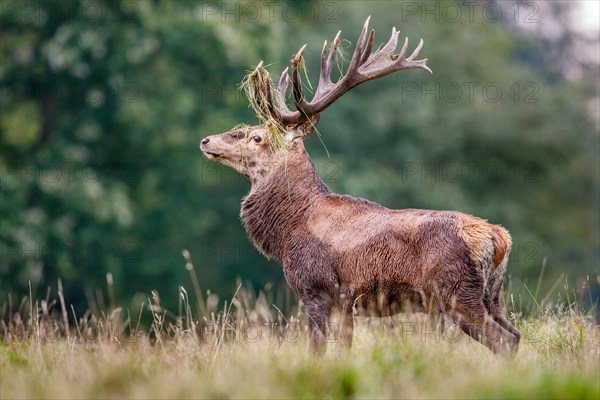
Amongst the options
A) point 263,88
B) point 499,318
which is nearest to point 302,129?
point 263,88

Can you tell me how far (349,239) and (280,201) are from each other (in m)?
0.97

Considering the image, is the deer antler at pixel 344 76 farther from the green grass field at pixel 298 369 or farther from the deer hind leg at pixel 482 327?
the deer hind leg at pixel 482 327

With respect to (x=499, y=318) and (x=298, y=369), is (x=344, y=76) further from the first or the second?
(x=298, y=369)

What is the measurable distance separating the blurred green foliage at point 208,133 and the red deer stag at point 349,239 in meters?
6.15

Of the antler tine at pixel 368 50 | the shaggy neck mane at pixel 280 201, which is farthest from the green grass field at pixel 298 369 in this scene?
the antler tine at pixel 368 50

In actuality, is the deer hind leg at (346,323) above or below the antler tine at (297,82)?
below

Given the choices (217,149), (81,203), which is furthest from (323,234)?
(81,203)

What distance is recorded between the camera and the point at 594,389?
17.4 feet

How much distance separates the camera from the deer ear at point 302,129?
8.82 m

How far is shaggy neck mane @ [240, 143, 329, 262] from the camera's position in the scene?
335 inches

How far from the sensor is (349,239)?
7.88 m

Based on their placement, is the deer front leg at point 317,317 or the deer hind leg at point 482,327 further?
the deer front leg at point 317,317

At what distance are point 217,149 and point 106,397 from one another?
3.77m

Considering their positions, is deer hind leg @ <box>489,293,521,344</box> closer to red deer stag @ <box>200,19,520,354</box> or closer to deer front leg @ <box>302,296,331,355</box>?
red deer stag @ <box>200,19,520,354</box>
